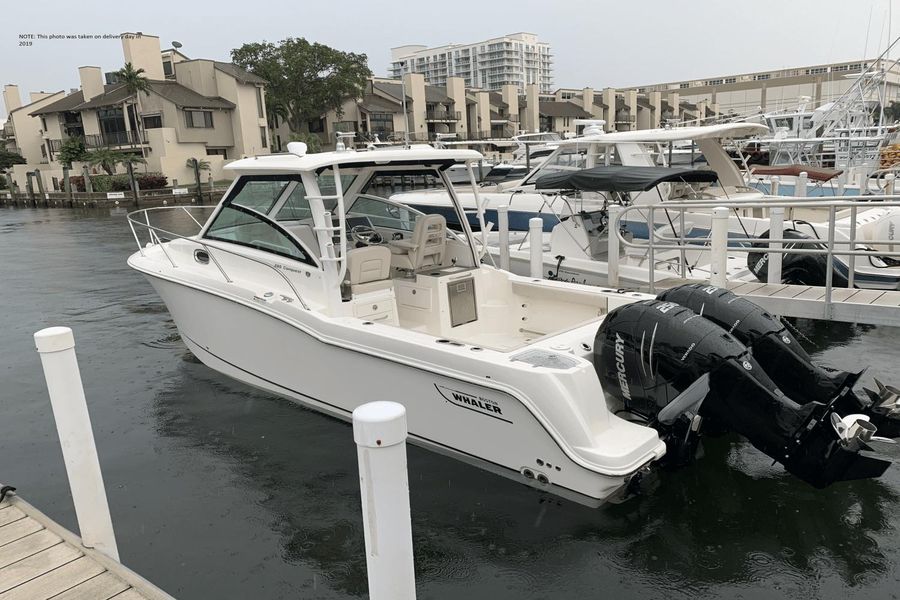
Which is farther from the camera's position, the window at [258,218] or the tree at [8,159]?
the tree at [8,159]

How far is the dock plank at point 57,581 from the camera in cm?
302

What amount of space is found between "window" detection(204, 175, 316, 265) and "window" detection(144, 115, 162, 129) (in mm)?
39212

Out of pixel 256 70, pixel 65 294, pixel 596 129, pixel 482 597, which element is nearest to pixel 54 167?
pixel 256 70

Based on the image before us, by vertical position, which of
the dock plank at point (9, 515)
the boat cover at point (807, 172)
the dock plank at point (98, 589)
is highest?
the boat cover at point (807, 172)

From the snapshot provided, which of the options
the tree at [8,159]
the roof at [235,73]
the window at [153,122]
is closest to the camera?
the window at [153,122]

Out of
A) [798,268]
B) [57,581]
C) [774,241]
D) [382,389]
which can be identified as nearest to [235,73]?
[798,268]

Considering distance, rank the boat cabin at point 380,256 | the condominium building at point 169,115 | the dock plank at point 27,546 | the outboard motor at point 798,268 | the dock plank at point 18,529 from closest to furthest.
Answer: the dock plank at point 27,546 < the dock plank at point 18,529 < the boat cabin at point 380,256 < the outboard motor at point 798,268 < the condominium building at point 169,115

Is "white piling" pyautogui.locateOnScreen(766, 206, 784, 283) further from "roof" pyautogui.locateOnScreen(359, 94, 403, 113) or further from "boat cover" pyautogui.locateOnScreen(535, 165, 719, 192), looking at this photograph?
"roof" pyautogui.locateOnScreen(359, 94, 403, 113)

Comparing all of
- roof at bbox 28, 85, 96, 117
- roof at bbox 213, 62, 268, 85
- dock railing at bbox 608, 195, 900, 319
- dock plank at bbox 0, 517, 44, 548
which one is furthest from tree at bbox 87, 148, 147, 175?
dock plank at bbox 0, 517, 44, 548

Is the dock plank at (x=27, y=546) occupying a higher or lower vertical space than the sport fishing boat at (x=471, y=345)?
lower

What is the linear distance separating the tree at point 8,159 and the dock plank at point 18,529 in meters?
54.3

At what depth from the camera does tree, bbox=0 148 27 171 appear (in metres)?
48.7

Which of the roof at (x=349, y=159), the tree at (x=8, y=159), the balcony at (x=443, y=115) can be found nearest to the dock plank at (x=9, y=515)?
the roof at (x=349, y=159)

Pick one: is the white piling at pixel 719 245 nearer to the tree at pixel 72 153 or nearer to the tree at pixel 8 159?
the tree at pixel 72 153
